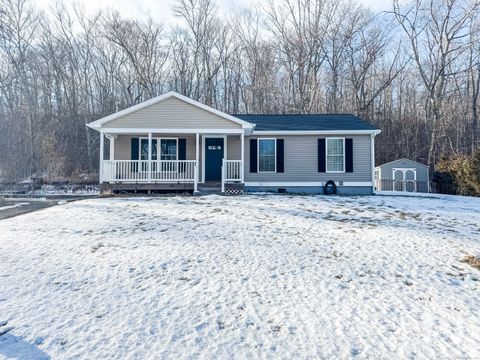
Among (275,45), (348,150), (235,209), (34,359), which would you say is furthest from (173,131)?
(275,45)

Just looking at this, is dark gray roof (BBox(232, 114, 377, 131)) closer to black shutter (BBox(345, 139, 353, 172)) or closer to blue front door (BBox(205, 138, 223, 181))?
black shutter (BBox(345, 139, 353, 172))

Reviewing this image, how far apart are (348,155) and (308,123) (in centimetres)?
227

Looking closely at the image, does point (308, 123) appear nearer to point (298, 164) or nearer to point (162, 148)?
point (298, 164)

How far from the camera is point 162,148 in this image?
14.0m

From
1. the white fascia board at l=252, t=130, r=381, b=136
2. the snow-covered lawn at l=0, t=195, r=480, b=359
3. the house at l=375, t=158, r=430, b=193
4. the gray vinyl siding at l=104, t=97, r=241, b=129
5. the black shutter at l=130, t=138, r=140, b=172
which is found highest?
the gray vinyl siding at l=104, t=97, r=241, b=129

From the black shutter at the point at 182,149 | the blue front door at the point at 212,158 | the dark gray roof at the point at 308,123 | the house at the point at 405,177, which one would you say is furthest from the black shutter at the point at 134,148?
the house at the point at 405,177

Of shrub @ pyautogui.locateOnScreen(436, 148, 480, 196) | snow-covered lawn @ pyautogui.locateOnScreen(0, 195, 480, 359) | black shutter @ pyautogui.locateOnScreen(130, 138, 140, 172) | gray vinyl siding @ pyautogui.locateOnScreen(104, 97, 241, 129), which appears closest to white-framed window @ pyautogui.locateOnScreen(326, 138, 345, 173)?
gray vinyl siding @ pyautogui.locateOnScreen(104, 97, 241, 129)

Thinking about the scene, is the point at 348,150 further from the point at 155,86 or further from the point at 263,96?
the point at 155,86

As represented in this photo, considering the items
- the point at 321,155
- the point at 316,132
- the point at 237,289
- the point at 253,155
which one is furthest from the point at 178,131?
the point at 237,289

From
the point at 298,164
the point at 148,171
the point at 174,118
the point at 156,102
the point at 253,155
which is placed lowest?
the point at 148,171

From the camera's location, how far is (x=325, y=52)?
27.3 metres

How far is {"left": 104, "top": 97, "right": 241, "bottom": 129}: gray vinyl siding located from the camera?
12656 millimetres

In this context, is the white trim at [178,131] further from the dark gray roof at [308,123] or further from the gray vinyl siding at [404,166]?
the gray vinyl siding at [404,166]

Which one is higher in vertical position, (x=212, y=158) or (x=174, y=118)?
(x=174, y=118)
